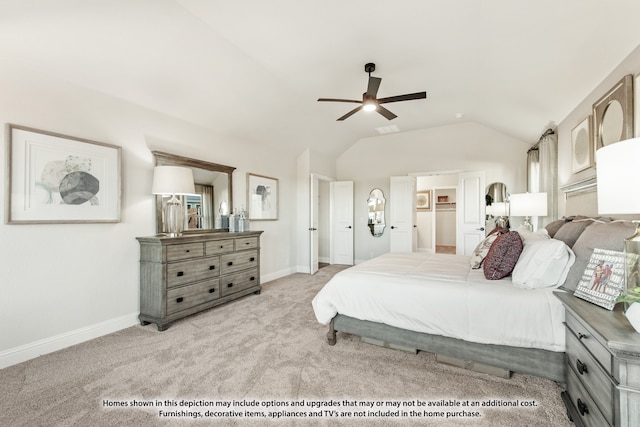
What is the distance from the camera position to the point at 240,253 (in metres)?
3.82

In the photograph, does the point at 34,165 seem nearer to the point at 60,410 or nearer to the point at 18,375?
the point at 18,375

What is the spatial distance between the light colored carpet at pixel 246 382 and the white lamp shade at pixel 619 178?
1293mm

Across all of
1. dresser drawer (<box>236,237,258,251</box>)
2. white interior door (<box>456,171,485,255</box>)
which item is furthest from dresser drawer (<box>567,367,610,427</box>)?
white interior door (<box>456,171,485,255</box>)

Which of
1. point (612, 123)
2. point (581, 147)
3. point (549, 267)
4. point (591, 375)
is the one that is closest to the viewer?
point (591, 375)

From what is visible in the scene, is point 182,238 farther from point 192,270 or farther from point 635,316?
point 635,316

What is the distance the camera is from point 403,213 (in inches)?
238

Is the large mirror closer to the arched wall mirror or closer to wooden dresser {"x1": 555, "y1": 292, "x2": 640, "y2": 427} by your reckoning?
the arched wall mirror

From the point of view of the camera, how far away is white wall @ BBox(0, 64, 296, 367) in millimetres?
2211

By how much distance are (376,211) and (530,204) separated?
3334 mm

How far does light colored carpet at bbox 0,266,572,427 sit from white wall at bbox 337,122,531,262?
424cm

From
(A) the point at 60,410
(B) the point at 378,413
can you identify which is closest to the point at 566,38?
(B) the point at 378,413

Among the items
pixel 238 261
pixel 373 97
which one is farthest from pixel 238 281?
pixel 373 97

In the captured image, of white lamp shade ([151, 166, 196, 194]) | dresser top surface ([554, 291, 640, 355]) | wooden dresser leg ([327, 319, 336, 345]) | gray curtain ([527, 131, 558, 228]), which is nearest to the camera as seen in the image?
dresser top surface ([554, 291, 640, 355])

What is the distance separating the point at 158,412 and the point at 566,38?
3903 millimetres
